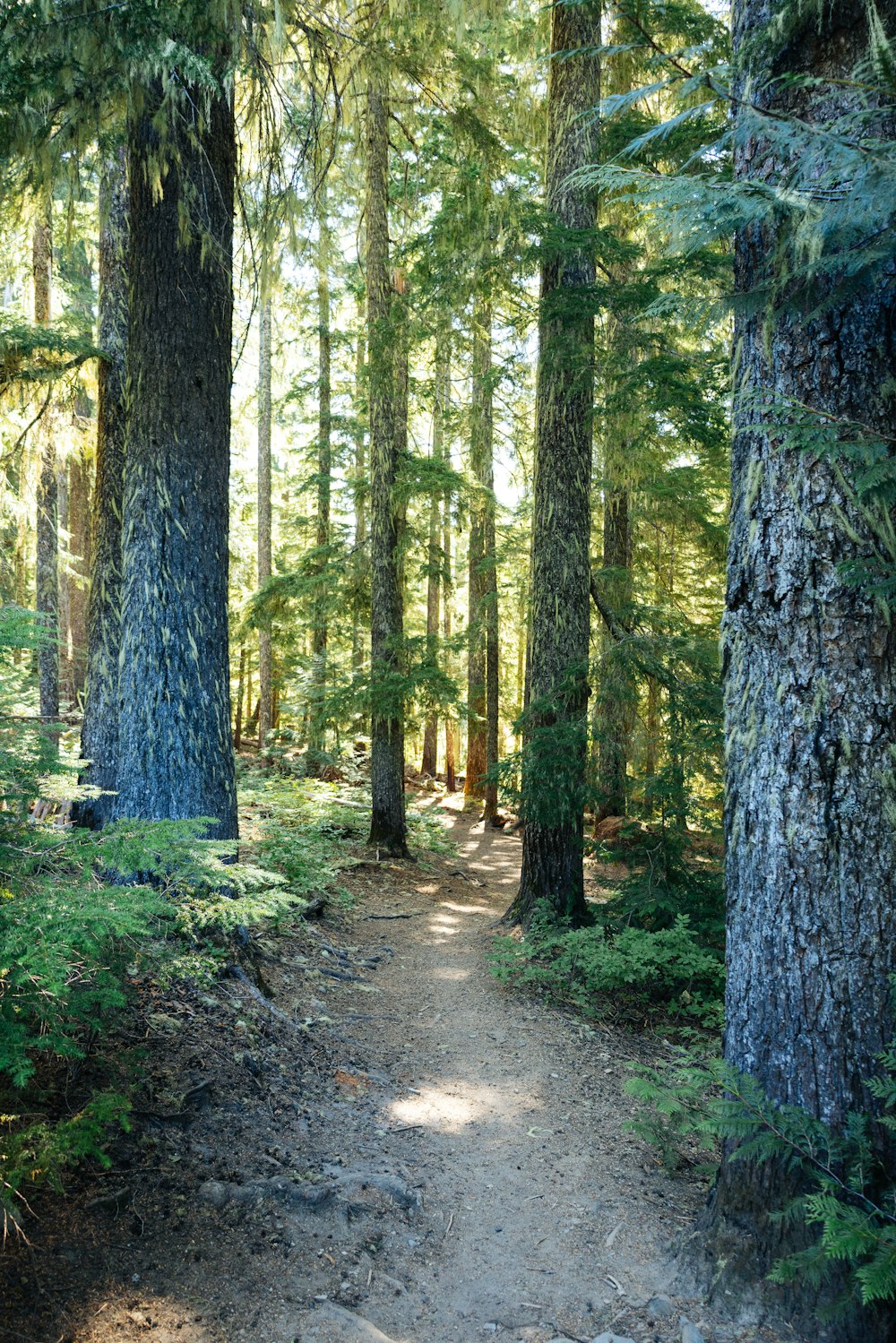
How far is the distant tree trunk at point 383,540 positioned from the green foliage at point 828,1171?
28.3 ft

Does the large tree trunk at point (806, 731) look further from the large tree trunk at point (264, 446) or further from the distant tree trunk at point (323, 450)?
the large tree trunk at point (264, 446)

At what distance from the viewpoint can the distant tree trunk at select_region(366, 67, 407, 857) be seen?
445 inches

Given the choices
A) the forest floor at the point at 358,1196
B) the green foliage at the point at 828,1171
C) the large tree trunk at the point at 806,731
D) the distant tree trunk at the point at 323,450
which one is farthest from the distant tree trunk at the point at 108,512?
the distant tree trunk at the point at 323,450

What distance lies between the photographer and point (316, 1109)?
4.41 metres

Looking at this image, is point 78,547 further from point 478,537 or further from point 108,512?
point 108,512

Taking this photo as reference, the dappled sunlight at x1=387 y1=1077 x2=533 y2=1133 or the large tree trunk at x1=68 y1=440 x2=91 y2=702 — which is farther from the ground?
the large tree trunk at x1=68 y1=440 x2=91 y2=702

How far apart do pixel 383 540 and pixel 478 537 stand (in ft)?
16.7

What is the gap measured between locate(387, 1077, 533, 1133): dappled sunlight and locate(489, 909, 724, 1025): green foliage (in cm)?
150

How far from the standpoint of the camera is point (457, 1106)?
15.9 ft

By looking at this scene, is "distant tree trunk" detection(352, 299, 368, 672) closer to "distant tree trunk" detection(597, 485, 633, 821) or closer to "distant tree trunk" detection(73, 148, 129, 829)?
"distant tree trunk" detection(73, 148, 129, 829)

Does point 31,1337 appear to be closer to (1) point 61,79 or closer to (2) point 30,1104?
(2) point 30,1104

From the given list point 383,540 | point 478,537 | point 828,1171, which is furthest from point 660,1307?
point 478,537

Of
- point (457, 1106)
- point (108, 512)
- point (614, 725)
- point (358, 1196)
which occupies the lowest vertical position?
point (457, 1106)

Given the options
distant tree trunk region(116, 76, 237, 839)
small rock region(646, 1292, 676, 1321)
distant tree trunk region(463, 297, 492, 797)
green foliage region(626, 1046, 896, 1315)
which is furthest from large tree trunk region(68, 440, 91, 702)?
green foliage region(626, 1046, 896, 1315)
